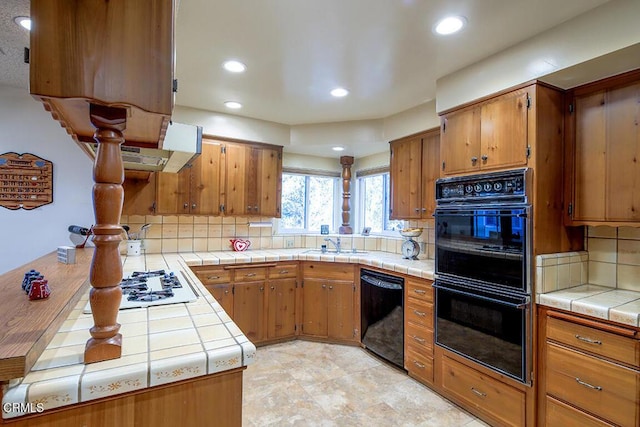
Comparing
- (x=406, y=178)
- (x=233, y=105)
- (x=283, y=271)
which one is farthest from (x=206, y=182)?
(x=406, y=178)

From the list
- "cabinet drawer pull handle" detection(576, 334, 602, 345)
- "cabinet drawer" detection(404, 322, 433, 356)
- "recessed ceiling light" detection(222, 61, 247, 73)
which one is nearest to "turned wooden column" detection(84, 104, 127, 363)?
"recessed ceiling light" detection(222, 61, 247, 73)

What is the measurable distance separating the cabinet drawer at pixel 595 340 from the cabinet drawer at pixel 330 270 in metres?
1.81

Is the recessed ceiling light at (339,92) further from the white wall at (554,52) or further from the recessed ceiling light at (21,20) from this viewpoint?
the recessed ceiling light at (21,20)

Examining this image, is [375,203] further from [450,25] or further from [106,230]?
[106,230]

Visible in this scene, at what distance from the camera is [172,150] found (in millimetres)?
1822

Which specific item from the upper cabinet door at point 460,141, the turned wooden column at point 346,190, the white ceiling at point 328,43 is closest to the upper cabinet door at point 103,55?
the white ceiling at point 328,43

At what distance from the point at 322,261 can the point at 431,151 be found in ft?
5.10

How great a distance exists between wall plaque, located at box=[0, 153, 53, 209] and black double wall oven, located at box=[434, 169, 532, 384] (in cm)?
344

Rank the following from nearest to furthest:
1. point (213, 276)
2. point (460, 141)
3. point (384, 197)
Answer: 1. point (460, 141)
2. point (213, 276)
3. point (384, 197)

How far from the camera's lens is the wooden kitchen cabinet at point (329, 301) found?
343 centimetres

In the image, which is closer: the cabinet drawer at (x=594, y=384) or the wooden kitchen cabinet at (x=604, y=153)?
the cabinet drawer at (x=594, y=384)

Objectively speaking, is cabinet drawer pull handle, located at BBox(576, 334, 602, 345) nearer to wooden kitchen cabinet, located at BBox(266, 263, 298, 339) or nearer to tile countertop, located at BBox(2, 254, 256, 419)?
tile countertop, located at BBox(2, 254, 256, 419)

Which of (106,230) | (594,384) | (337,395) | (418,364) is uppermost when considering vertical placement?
(106,230)

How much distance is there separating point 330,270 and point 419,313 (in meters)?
1.07
